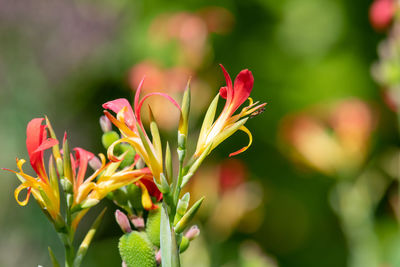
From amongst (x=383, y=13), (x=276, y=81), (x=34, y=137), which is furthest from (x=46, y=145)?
(x=276, y=81)

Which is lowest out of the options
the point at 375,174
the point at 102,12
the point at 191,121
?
the point at 375,174

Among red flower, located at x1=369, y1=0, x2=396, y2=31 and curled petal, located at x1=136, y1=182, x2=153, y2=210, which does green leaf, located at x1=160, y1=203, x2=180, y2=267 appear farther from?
red flower, located at x1=369, y1=0, x2=396, y2=31

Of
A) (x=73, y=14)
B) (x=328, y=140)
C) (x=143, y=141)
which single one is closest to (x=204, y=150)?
(x=143, y=141)

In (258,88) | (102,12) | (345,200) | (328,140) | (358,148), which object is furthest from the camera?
(258,88)

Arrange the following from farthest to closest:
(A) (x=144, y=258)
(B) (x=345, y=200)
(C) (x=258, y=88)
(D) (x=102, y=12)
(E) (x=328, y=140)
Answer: (C) (x=258, y=88) < (D) (x=102, y=12) < (E) (x=328, y=140) < (B) (x=345, y=200) < (A) (x=144, y=258)

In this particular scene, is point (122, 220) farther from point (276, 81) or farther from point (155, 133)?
point (276, 81)

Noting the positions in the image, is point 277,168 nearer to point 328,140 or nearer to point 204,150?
point 328,140

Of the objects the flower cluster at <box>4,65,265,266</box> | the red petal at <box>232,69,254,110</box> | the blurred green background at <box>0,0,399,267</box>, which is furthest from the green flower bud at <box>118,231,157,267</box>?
the blurred green background at <box>0,0,399,267</box>

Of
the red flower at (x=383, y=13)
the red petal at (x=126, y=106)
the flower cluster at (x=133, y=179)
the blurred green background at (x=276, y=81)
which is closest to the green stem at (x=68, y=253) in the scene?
the flower cluster at (x=133, y=179)
